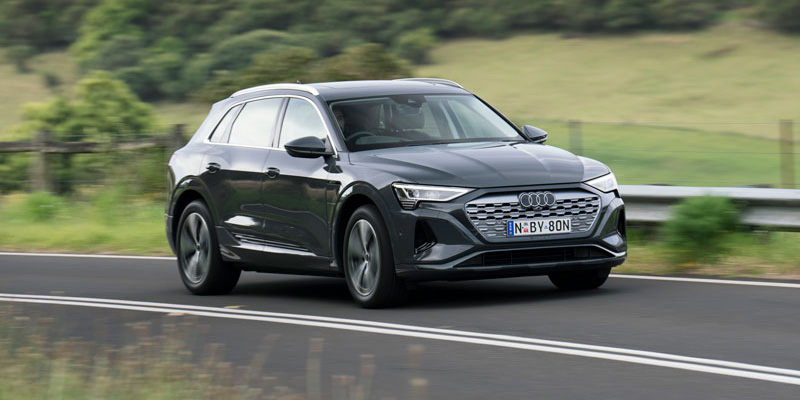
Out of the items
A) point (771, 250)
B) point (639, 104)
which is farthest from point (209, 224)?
point (639, 104)

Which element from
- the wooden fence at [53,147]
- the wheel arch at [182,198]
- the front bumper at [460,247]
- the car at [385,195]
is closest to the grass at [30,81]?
the wooden fence at [53,147]

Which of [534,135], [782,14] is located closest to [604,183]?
[534,135]

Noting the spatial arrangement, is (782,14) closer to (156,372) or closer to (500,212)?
(500,212)

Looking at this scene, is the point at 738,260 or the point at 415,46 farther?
the point at 415,46

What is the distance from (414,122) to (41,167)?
13047 mm

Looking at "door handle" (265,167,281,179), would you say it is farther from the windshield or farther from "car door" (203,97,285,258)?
the windshield

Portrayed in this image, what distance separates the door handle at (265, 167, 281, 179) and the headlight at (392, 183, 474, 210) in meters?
1.59

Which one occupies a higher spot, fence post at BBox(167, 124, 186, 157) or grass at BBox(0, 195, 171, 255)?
fence post at BBox(167, 124, 186, 157)

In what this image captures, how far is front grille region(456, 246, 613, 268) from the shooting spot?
29.1ft

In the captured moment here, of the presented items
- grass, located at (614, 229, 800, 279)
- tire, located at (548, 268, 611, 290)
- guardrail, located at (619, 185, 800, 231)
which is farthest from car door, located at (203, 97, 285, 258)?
guardrail, located at (619, 185, 800, 231)

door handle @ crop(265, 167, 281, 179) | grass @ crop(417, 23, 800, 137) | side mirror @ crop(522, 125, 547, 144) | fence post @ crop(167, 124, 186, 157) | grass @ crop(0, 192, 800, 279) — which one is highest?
side mirror @ crop(522, 125, 547, 144)

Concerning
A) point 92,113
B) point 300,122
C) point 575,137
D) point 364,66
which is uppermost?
point 300,122

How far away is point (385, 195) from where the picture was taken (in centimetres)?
895

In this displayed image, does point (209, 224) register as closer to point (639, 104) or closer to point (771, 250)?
point (771, 250)
